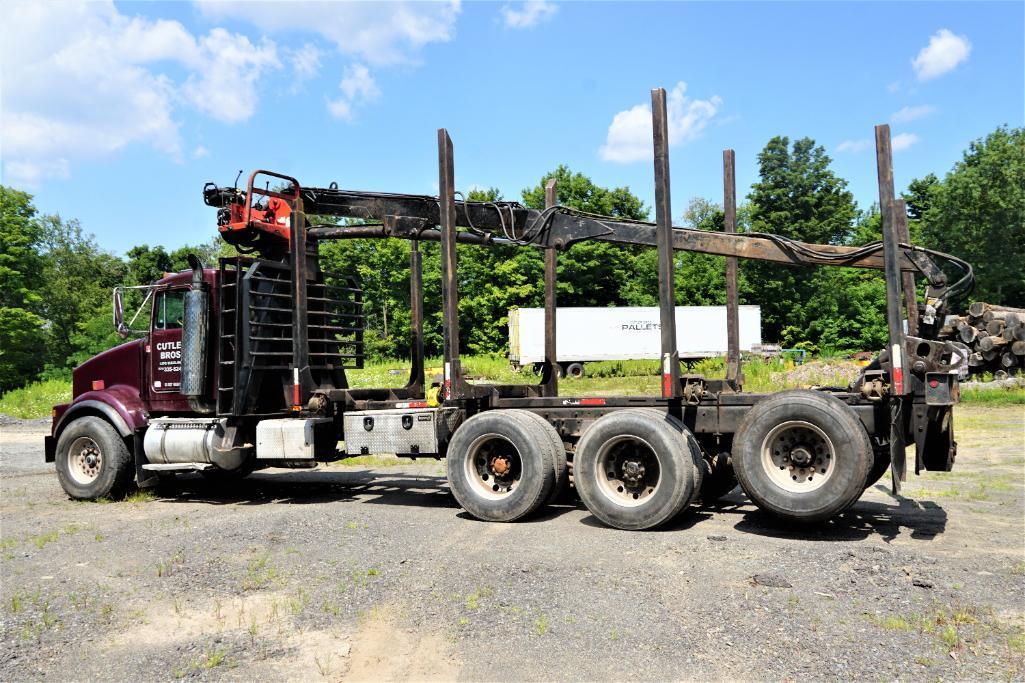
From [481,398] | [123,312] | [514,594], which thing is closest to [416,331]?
[481,398]

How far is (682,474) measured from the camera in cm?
770

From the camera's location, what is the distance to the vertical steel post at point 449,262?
30.7 ft

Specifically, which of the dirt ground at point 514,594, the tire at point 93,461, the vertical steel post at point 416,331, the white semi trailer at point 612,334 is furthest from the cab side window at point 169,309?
the white semi trailer at point 612,334

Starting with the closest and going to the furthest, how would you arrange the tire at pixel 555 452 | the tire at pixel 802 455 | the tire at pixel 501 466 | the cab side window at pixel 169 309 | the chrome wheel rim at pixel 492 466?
1. the tire at pixel 802 455
2. the tire at pixel 501 466
3. the tire at pixel 555 452
4. the chrome wheel rim at pixel 492 466
5. the cab side window at pixel 169 309

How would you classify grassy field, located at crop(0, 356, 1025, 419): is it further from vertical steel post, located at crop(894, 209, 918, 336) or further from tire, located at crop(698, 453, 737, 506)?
vertical steel post, located at crop(894, 209, 918, 336)

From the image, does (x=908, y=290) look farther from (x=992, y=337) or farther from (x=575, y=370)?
(x=575, y=370)

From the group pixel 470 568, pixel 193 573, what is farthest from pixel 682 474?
pixel 193 573

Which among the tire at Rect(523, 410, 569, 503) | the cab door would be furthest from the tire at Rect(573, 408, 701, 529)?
the cab door

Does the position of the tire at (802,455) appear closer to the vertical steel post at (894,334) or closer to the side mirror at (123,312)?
the vertical steel post at (894,334)

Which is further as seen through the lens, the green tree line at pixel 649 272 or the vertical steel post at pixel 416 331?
the green tree line at pixel 649 272

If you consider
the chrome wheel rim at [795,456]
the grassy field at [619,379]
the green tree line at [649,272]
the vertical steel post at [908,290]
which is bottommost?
the chrome wheel rim at [795,456]

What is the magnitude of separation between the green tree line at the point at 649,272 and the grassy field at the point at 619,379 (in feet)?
35.5

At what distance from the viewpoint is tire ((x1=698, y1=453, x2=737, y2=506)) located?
28.3 feet

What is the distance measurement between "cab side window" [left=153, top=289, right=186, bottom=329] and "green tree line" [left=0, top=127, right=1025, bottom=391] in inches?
1347
